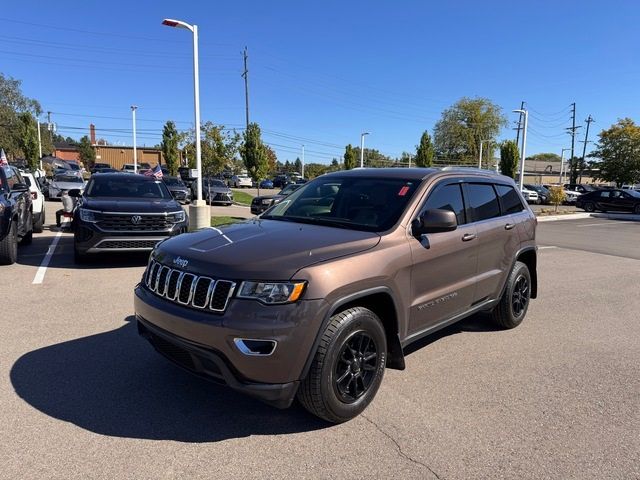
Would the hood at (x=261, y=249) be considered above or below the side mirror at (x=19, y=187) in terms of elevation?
below

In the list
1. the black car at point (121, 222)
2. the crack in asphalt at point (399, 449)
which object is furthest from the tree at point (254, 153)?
the crack in asphalt at point (399, 449)

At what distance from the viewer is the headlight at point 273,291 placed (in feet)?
9.44

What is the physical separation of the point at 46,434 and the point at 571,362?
14.7ft

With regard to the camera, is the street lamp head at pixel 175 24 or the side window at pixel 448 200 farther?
the street lamp head at pixel 175 24

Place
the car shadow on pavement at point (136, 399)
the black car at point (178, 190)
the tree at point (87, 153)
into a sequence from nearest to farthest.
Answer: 1. the car shadow on pavement at point (136, 399)
2. the black car at point (178, 190)
3. the tree at point (87, 153)

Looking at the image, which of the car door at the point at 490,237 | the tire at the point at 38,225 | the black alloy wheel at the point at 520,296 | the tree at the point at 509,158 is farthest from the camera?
the tree at the point at 509,158

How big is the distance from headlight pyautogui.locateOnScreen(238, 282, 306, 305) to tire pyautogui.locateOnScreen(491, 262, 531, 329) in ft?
10.3

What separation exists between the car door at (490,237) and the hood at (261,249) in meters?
1.58

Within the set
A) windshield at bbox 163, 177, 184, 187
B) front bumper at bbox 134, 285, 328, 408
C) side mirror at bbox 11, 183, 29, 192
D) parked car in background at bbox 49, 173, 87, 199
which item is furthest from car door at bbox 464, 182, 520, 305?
windshield at bbox 163, 177, 184, 187

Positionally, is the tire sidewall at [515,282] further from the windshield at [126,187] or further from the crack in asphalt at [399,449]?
the windshield at [126,187]

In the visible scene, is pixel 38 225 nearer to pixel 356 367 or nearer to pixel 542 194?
pixel 356 367

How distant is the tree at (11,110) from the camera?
189ft

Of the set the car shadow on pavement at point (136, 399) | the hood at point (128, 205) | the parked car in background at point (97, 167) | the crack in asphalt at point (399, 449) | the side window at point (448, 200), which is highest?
the parked car in background at point (97, 167)

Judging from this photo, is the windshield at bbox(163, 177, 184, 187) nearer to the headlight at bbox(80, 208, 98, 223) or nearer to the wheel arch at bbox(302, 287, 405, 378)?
the headlight at bbox(80, 208, 98, 223)
